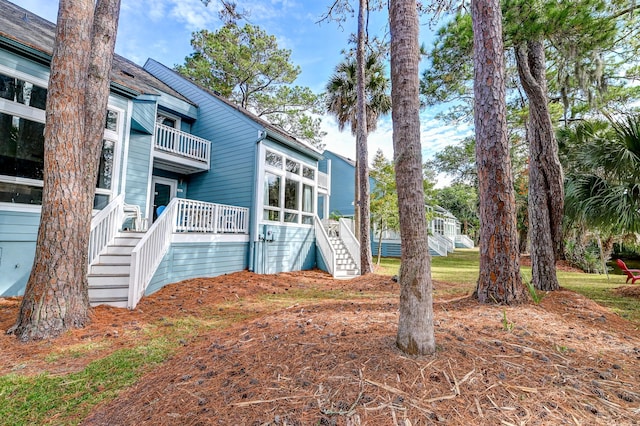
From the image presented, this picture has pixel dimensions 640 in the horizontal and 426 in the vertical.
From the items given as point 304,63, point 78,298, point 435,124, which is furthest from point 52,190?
point 435,124

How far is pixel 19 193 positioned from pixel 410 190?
7085mm

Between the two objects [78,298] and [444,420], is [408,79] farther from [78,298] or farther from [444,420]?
[78,298]

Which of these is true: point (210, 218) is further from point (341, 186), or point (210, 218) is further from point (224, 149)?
point (341, 186)

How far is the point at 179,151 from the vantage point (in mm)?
9461

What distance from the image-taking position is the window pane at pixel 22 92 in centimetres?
525

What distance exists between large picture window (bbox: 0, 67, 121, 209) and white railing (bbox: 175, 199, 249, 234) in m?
2.66

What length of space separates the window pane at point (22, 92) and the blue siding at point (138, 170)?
7.20 ft

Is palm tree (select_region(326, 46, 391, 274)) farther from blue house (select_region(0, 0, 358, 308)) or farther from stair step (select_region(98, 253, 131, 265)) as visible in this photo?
stair step (select_region(98, 253, 131, 265))

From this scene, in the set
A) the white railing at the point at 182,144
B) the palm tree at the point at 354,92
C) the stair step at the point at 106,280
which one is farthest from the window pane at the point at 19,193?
the palm tree at the point at 354,92

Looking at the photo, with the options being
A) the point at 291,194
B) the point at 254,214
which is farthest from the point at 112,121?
the point at 291,194

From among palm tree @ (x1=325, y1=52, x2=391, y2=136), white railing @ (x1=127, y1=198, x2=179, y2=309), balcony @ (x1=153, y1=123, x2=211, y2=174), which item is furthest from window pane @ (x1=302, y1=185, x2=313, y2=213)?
white railing @ (x1=127, y1=198, x2=179, y2=309)

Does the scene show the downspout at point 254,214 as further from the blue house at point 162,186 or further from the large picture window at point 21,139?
the large picture window at point 21,139

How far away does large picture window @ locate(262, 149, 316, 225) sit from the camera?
963cm

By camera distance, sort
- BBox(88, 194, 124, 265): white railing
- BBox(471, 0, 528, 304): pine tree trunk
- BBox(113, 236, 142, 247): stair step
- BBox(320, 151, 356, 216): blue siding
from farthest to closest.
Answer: BBox(320, 151, 356, 216): blue siding, BBox(113, 236, 142, 247): stair step, BBox(88, 194, 124, 265): white railing, BBox(471, 0, 528, 304): pine tree trunk
